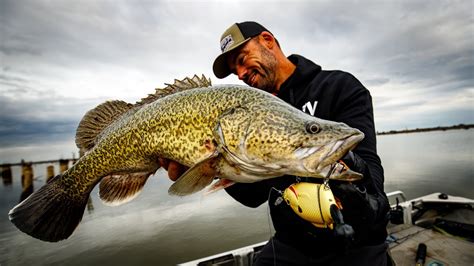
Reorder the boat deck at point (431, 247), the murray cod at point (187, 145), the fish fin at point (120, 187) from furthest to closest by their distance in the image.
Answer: the boat deck at point (431, 247) < the fish fin at point (120, 187) < the murray cod at point (187, 145)

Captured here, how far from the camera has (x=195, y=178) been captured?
177cm

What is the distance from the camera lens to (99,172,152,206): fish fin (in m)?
2.52

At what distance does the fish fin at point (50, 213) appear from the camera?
219 centimetres

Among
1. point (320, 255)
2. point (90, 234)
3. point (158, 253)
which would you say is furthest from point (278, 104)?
point (90, 234)

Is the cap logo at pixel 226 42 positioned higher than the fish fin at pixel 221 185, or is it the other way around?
the cap logo at pixel 226 42

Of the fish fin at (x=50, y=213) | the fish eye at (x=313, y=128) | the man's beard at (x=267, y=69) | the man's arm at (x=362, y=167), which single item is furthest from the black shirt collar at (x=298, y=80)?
the fish fin at (x=50, y=213)

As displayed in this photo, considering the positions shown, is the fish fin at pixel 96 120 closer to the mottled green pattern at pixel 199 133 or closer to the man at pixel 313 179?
the mottled green pattern at pixel 199 133

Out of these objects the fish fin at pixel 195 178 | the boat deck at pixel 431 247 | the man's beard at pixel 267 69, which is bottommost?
the boat deck at pixel 431 247

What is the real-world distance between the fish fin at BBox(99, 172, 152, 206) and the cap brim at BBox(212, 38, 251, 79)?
4.96ft

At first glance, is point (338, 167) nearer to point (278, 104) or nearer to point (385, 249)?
point (278, 104)

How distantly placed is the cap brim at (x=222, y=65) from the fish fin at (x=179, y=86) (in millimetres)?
631

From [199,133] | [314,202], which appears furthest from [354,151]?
[199,133]

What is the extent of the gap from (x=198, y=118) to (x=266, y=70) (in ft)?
4.03

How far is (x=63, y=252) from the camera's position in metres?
9.29
